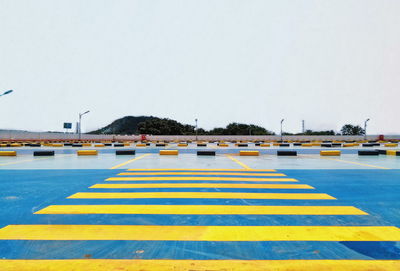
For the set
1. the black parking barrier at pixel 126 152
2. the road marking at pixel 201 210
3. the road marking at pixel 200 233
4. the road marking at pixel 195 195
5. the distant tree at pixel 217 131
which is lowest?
the road marking at pixel 200 233

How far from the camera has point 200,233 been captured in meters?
3.42

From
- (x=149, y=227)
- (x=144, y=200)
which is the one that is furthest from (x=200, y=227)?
(x=144, y=200)

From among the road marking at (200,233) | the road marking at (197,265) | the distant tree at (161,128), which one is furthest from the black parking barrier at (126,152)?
the distant tree at (161,128)

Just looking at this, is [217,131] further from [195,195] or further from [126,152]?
[195,195]

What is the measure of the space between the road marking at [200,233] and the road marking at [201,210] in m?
0.64

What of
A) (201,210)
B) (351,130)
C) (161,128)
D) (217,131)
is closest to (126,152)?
(201,210)

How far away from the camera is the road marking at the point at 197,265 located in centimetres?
255

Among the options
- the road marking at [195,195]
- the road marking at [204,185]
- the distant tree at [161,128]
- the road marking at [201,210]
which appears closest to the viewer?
the road marking at [201,210]

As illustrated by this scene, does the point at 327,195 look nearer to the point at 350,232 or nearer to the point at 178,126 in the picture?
the point at 350,232

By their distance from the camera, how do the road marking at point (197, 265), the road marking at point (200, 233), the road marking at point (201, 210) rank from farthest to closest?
the road marking at point (201, 210) < the road marking at point (200, 233) < the road marking at point (197, 265)

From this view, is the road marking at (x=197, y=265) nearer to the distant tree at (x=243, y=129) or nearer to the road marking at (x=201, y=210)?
the road marking at (x=201, y=210)

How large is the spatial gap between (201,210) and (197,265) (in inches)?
70.8

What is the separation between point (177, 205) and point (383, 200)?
151 inches

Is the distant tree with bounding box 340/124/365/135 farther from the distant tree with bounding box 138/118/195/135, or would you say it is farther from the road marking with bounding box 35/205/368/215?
the road marking with bounding box 35/205/368/215
